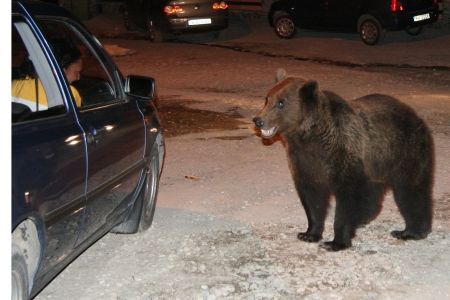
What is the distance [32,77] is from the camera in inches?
191

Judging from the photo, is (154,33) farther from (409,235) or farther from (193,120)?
(409,235)

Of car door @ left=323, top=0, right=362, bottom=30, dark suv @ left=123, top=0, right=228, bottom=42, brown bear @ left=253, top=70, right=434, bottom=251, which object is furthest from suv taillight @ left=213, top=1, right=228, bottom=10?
brown bear @ left=253, top=70, right=434, bottom=251

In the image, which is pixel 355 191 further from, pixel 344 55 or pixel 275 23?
pixel 275 23

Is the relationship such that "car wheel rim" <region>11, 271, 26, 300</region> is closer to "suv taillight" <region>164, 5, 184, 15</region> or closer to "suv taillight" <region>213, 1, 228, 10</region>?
"suv taillight" <region>164, 5, 184, 15</region>

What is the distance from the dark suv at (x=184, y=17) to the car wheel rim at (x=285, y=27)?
1.59m

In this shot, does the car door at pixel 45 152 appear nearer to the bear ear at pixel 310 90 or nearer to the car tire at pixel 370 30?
the bear ear at pixel 310 90

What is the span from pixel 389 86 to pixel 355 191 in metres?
8.81

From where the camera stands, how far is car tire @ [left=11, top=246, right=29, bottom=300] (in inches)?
157

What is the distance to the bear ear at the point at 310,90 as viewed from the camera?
607cm

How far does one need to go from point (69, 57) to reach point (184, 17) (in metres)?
17.4

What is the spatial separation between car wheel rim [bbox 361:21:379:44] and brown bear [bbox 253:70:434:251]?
1506cm

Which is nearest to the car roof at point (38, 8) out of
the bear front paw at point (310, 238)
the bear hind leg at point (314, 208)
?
the bear hind leg at point (314, 208)

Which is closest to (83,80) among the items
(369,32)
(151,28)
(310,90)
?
(310,90)

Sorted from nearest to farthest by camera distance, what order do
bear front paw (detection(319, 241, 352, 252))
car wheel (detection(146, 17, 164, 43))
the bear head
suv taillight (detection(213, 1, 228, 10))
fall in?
the bear head
bear front paw (detection(319, 241, 352, 252))
suv taillight (detection(213, 1, 228, 10))
car wheel (detection(146, 17, 164, 43))
